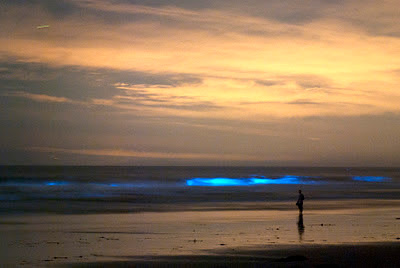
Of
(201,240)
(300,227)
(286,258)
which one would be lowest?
(286,258)

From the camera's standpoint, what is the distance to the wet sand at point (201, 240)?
14008 mm

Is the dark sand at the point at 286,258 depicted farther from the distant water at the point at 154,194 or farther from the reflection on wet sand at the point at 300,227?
the distant water at the point at 154,194

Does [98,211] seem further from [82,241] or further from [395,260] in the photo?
[395,260]

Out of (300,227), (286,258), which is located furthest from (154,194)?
(286,258)

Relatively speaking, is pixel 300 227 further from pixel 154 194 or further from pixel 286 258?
pixel 154 194

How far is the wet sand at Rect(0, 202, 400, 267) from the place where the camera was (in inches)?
551

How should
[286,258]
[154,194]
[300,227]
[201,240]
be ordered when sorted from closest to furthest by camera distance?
[286,258], [201,240], [300,227], [154,194]

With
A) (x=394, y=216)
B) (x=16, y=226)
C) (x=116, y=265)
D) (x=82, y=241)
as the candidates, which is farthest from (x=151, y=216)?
(x=116, y=265)

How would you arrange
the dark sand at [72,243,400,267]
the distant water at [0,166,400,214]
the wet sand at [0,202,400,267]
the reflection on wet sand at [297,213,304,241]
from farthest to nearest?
the distant water at [0,166,400,214] → the reflection on wet sand at [297,213,304,241] → the wet sand at [0,202,400,267] → the dark sand at [72,243,400,267]

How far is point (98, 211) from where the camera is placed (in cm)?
2903

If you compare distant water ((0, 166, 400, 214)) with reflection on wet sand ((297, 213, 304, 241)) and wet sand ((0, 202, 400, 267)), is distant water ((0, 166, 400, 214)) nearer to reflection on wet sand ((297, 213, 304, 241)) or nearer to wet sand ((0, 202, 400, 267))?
wet sand ((0, 202, 400, 267))

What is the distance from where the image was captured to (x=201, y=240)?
17.5 metres

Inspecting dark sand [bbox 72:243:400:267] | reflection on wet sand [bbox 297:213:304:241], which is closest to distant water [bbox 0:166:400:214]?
reflection on wet sand [bbox 297:213:304:241]

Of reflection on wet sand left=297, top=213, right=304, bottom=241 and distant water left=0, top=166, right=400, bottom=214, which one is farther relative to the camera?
distant water left=0, top=166, right=400, bottom=214
